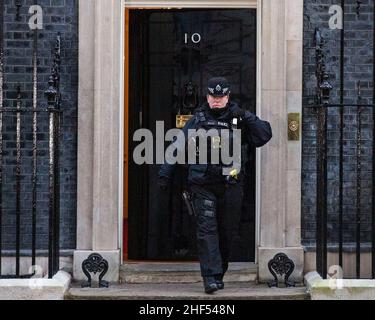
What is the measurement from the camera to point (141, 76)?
27.0 feet

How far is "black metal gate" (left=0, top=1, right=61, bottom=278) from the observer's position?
7.36m

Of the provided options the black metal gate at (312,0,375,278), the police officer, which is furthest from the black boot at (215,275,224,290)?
the black metal gate at (312,0,375,278)

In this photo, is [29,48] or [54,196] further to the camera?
[29,48]

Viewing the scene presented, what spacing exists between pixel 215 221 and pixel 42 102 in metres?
2.07

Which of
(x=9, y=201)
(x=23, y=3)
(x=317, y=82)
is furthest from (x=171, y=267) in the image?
(x=23, y=3)

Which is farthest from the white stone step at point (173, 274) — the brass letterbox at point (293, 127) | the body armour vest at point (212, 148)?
the brass letterbox at point (293, 127)

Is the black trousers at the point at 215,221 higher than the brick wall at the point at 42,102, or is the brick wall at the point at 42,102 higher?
the brick wall at the point at 42,102

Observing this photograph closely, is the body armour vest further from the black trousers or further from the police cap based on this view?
the police cap

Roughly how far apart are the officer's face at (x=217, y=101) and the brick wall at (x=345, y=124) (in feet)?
3.60

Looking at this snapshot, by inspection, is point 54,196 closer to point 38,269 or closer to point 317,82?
point 38,269

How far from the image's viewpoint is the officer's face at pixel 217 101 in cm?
714

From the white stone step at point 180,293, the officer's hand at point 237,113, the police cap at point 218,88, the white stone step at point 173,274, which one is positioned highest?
the police cap at point 218,88

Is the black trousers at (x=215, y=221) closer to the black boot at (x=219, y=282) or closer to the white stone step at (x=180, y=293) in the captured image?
the black boot at (x=219, y=282)

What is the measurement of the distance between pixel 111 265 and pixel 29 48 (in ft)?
7.15
